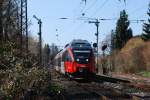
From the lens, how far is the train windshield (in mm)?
41622

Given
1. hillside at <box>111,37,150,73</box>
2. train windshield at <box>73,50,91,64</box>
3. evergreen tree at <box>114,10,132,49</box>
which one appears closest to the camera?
train windshield at <box>73,50,91,64</box>

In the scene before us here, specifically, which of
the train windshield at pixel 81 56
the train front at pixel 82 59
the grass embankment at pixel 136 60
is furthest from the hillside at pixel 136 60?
the train windshield at pixel 81 56

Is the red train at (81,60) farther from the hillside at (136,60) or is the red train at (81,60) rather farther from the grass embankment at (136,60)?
the hillside at (136,60)

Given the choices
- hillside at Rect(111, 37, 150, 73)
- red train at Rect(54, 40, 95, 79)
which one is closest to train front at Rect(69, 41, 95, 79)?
red train at Rect(54, 40, 95, 79)

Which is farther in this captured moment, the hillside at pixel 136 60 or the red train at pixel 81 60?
the hillside at pixel 136 60

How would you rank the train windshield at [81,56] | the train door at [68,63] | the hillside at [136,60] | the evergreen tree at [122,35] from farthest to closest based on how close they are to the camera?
the evergreen tree at [122,35], the hillside at [136,60], the train door at [68,63], the train windshield at [81,56]

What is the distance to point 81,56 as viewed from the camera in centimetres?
4194

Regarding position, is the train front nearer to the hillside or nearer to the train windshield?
the train windshield

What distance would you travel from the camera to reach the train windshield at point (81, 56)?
41622 mm

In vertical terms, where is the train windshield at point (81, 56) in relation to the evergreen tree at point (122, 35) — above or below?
below

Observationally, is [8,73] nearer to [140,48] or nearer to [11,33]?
[11,33]

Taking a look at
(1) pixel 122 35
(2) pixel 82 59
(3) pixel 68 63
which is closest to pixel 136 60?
(3) pixel 68 63

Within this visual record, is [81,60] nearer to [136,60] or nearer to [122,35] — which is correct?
[136,60]

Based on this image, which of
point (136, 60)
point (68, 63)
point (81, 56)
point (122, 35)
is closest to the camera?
point (81, 56)
